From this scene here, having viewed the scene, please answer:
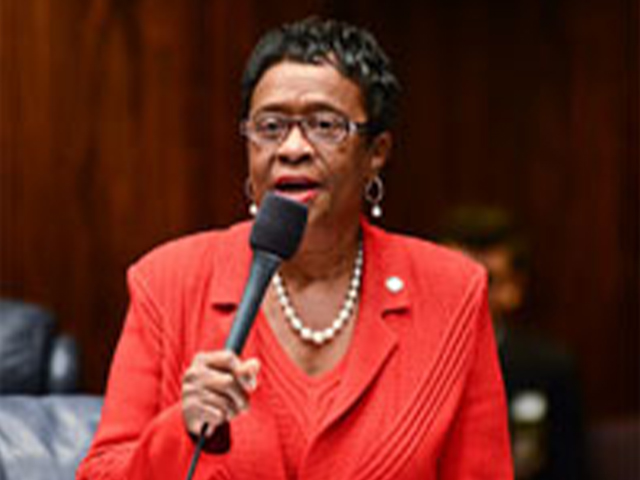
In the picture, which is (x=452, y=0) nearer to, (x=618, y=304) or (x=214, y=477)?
(x=618, y=304)

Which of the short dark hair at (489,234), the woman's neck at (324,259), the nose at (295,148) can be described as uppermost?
the nose at (295,148)

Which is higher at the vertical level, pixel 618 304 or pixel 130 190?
pixel 130 190

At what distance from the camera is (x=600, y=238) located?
4.24 m

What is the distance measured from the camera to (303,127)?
5.50ft

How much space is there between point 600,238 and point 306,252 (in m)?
2.66

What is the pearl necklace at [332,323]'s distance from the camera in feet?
5.80

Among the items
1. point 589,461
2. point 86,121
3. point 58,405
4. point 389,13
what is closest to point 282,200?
point 58,405

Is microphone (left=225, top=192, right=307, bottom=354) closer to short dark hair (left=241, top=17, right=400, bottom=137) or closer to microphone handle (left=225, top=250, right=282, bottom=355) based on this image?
microphone handle (left=225, top=250, right=282, bottom=355)

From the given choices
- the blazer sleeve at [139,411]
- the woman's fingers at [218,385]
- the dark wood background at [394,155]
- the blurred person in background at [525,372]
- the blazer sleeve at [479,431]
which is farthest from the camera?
the blurred person in background at [525,372]

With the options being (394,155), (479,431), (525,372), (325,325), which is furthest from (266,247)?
(394,155)

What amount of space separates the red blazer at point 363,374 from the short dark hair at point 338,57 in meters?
0.24

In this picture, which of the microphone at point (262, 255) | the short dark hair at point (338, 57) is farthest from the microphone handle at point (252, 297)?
the short dark hair at point (338, 57)

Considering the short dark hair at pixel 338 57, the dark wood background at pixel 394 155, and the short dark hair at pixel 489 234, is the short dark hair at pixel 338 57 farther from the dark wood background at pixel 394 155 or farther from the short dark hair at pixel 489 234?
the short dark hair at pixel 489 234

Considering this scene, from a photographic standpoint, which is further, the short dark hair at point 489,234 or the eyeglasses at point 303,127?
the short dark hair at point 489,234
